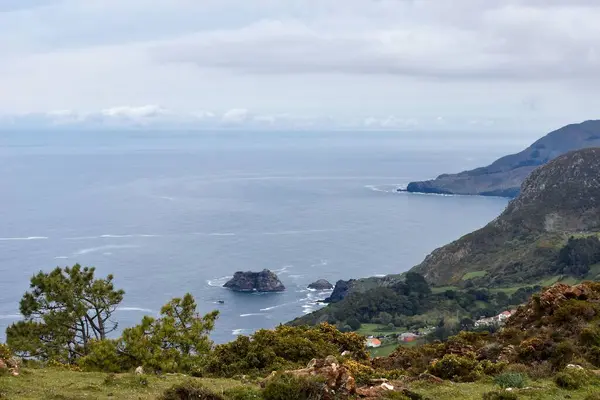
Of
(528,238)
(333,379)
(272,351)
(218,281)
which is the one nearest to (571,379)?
(333,379)

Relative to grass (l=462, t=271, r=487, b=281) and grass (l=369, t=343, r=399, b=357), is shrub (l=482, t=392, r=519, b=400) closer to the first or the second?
grass (l=369, t=343, r=399, b=357)

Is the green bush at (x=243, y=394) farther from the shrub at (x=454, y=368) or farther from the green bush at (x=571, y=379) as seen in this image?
the green bush at (x=571, y=379)

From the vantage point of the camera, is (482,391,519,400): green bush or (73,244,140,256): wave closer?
(482,391,519,400): green bush

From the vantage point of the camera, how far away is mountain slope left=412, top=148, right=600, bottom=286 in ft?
480

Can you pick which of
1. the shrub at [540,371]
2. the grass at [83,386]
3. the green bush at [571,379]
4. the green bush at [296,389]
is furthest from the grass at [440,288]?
the green bush at [296,389]

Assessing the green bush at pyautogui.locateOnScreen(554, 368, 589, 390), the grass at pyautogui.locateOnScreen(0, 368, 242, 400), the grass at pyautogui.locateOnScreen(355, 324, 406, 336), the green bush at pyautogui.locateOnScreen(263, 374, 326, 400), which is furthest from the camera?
the grass at pyautogui.locateOnScreen(355, 324, 406, 336)

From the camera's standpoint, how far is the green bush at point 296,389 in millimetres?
15727

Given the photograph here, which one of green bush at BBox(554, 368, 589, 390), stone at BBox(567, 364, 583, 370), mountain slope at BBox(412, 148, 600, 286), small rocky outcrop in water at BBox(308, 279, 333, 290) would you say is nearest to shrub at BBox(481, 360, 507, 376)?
stone at BBox(567, 364, 583, 370)

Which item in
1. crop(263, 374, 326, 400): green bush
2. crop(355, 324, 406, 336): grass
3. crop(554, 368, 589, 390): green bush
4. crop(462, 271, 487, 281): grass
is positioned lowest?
crop(355, 324, 406, 336): grass

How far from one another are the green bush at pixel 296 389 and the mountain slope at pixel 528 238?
131948mm

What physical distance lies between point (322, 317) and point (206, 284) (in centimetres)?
3135

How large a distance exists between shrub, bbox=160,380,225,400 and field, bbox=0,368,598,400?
1.11 m

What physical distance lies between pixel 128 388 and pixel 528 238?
161 meters

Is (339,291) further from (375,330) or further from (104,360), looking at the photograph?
(104,360)
